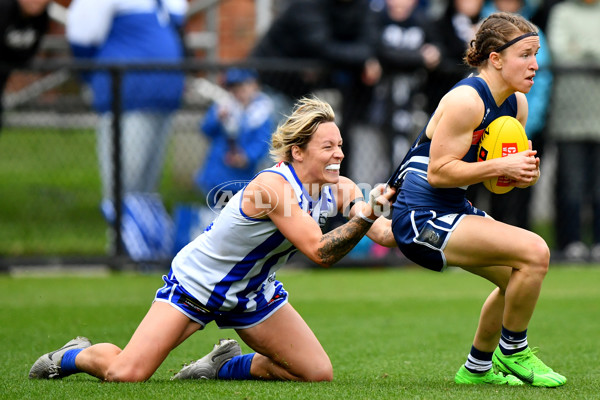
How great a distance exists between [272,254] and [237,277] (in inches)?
7.8

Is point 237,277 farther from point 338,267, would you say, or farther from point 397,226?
point 338,267

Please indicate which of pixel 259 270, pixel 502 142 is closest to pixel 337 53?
pixel 259 270

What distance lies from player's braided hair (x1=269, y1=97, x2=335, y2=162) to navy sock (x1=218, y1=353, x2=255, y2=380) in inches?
40.4

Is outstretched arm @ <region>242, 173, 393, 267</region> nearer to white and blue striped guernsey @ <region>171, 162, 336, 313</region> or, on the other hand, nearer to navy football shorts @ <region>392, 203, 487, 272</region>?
white and blue striped guernsey @ <region>171, 162, 336, 313</region>

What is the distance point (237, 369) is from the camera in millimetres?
4980

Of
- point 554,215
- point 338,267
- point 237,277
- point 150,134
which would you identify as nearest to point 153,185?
point 150,134

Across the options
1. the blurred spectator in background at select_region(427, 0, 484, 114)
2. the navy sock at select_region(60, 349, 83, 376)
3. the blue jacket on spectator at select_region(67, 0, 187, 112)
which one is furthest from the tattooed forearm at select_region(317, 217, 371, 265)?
the blurred spectator in background at select_region(427, 0, 484, 114)

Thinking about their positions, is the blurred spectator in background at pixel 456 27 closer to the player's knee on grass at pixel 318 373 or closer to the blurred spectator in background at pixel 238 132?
the blurred spectator in background at pixel 238 132

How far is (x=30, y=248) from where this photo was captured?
912cm

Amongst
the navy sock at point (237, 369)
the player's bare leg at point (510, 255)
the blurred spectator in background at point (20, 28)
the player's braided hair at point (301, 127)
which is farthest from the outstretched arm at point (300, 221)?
the blurred spectator in background at point (20, 28)

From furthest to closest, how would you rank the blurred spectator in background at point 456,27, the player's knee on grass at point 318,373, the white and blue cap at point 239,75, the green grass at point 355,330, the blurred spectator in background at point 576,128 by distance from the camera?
the blurred spectator in background at point 456,27
the blurred spectator in background at point 576,128
the white and blue cap at point 239,75
the player's knee on grass at point 318,373
the green grass at point 355,330

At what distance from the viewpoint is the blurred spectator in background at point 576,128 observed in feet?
31.1

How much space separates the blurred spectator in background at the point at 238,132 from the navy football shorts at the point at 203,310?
431 centimetres

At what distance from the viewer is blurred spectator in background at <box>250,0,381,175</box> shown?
9156 millimetres
